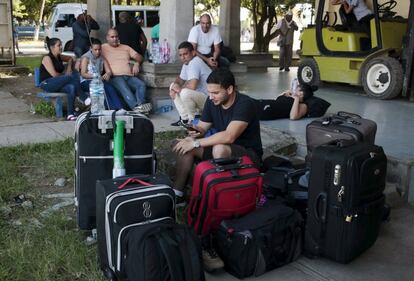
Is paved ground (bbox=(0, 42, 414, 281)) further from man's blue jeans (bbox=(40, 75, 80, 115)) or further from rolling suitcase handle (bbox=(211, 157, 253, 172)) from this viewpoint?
rolling suitcase handle (bbox=(211, 157, 253, 172))

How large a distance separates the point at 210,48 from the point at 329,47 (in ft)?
9.35

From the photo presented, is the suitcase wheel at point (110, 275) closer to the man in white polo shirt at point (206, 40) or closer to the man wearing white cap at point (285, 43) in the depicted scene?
the man in white polo shirt at point (206, 40)

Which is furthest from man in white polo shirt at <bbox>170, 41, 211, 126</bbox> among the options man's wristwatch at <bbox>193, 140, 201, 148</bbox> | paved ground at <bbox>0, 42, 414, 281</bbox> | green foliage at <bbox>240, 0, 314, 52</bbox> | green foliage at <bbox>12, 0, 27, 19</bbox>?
green foliage at <bbox>12, 0, 27, 19</bbox>

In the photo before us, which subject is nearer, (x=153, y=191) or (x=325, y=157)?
(x=153, y=191)

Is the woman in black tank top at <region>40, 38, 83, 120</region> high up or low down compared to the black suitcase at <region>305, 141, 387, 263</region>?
up

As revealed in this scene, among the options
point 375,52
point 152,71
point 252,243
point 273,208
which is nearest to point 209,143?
point 273,208

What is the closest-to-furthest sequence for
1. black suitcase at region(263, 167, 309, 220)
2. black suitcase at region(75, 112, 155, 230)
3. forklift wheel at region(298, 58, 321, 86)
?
black suitcase at region(75, 112, 155, 230)
black suitcase at region(263, 167, 309, 220)
forklift wheel at region(298, 58, 321, 86)

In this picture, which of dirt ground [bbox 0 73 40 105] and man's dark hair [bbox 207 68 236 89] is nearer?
man's dark hair [bbox 207 68 236 89]

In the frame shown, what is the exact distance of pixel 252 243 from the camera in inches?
118

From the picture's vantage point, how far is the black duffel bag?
3.01 metres

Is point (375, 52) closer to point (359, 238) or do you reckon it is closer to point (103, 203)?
point (359, 238)

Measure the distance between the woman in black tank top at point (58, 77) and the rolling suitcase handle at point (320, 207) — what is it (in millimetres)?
4468

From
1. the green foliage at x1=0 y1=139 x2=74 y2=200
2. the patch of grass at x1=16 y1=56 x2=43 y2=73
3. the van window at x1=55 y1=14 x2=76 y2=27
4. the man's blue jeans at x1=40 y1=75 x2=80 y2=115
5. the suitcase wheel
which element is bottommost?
the suitcase wheel

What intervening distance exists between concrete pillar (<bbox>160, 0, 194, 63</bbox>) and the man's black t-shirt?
10.0 ft
